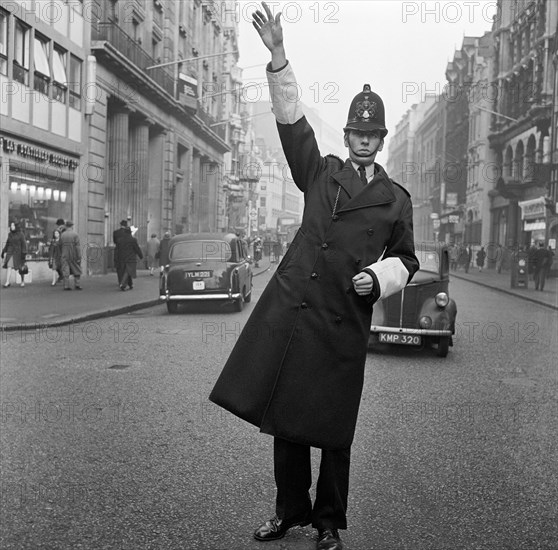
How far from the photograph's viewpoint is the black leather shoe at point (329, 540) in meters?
3.39

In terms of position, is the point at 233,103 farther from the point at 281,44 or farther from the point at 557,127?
the point at 281,44

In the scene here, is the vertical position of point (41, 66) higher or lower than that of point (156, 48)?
lower

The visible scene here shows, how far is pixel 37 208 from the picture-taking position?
866 inches

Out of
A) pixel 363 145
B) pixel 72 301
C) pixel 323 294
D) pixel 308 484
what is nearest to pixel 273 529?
pixel 308 484

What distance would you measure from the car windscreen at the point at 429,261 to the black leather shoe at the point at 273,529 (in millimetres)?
7369

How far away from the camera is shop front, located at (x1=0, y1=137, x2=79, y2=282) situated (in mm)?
20031

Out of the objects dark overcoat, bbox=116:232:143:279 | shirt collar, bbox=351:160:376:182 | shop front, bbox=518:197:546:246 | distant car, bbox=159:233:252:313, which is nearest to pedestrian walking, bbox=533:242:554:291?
shop front, bbox=518:197:546:246

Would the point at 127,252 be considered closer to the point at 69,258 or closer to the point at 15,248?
the point at 69,258

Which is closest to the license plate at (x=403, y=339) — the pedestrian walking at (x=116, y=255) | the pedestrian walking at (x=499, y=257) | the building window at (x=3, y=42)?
the pedestrian walking at (x=116, y=255)

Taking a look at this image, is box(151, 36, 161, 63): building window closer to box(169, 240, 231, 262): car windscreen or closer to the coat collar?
box(169, 240, 231, 262): car windscreen

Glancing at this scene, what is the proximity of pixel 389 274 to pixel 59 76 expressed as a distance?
73.0 ft

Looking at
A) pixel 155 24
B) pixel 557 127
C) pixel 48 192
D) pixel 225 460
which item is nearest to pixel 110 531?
pixel 225 460

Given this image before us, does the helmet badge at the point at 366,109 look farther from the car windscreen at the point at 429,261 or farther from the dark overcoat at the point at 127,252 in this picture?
the dark overcoat at the point at 127,252

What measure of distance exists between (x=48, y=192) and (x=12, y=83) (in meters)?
3.64
